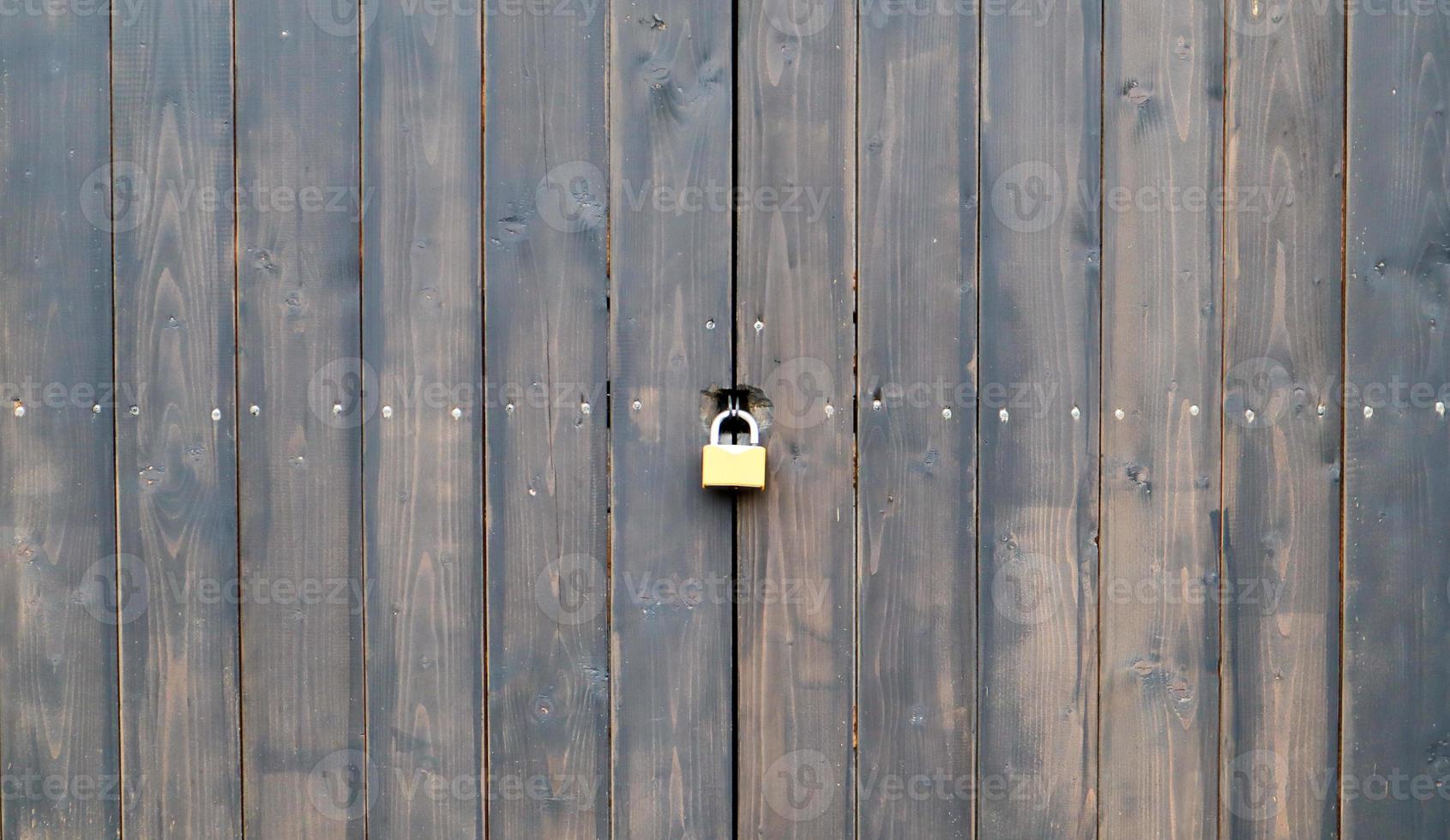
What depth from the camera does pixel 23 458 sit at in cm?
123

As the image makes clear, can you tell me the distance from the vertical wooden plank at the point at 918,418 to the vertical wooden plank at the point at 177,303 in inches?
33.4

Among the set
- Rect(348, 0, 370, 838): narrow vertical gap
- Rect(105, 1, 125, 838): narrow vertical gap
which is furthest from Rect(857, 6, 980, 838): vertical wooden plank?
Rect(105, 1, 125, 838): narrow vertical gap

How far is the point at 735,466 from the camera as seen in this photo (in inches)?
45.2

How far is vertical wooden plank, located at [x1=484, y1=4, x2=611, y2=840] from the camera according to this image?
1.23 m

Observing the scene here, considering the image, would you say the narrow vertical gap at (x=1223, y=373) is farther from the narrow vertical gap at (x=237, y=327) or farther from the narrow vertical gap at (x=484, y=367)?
the narrow vertical gap at (x=237, y=327)

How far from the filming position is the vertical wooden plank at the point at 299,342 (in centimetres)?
123

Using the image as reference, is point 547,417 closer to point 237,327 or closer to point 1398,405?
point 237,327

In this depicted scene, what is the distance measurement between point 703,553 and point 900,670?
1.00 feet

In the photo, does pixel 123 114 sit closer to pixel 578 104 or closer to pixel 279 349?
pixel 279 349

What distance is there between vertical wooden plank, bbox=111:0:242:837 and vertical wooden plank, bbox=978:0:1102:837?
3.30 ft

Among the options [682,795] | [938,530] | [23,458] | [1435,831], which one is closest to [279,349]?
[23,458]

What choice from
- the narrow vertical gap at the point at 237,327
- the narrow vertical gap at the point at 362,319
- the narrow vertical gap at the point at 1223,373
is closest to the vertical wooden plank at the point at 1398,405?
the narrow vertical gap at the point at 1223,373

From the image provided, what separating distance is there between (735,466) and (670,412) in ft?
0.46

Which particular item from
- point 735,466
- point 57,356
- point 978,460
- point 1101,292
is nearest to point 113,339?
point 57,356
